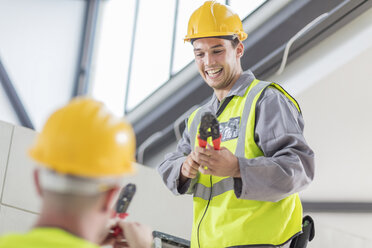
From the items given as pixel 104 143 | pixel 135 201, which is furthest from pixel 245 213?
pixel 135 201

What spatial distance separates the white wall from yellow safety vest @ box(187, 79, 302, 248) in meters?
5.45

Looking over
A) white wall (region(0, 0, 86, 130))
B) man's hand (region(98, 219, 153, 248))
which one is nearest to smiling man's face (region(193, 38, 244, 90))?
man's hand (region(98, 219, 153, 248))

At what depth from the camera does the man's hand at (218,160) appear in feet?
8.75

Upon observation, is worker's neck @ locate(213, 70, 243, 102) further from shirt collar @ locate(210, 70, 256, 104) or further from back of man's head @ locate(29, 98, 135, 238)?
back of man's head @ locate(29, 98, 135, 238)

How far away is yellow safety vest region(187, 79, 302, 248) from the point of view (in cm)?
286

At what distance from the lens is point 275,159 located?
278 centimetres

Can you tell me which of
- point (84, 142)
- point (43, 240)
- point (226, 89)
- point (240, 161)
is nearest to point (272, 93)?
point (226, 89)

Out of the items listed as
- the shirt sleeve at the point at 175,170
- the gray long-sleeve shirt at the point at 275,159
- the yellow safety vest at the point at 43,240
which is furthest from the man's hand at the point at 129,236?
the shirt sleeve at the point at 175,170

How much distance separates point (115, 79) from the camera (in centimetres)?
826

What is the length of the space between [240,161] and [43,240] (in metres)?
1.36

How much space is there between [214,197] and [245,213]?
204mm

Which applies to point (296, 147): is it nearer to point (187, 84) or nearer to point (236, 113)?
point (236, 113)

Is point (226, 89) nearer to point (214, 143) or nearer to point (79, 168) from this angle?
point (214, 143)

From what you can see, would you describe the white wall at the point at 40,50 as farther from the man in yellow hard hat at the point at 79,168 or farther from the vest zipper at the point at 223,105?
the man in yellow hard hat at the point at 79,168
